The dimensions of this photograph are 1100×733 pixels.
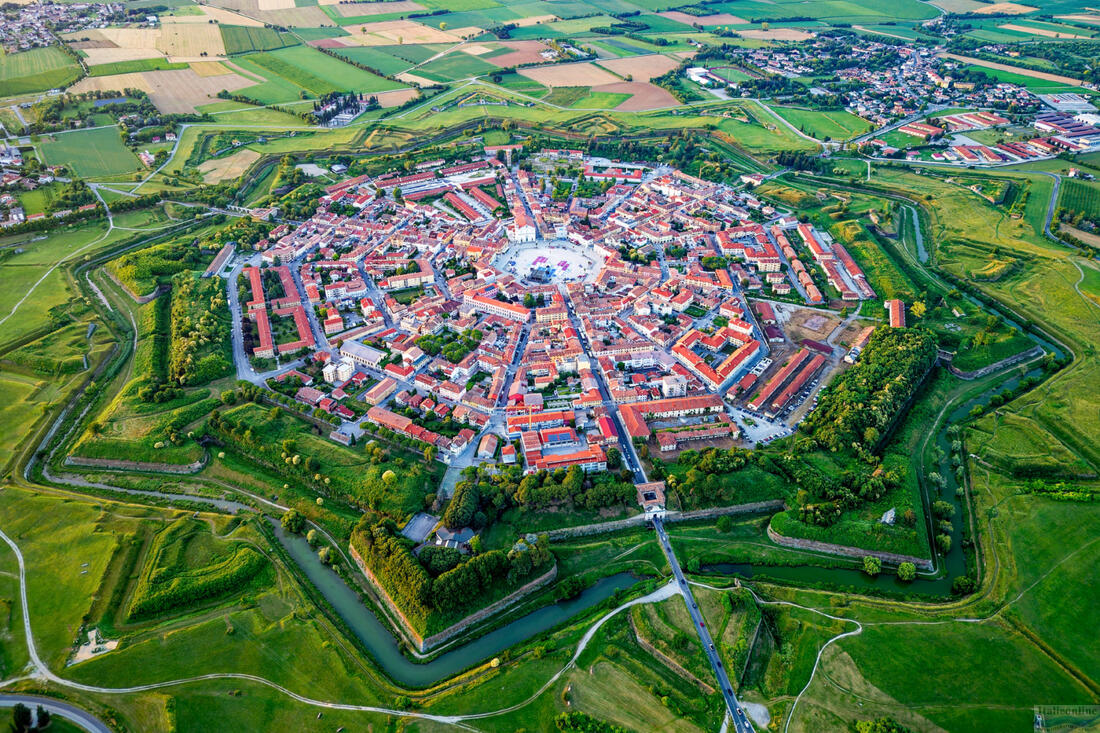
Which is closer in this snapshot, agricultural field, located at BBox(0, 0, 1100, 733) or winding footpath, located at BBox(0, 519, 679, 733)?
winding footpath, located at BBox(0, 519, 679, 733)

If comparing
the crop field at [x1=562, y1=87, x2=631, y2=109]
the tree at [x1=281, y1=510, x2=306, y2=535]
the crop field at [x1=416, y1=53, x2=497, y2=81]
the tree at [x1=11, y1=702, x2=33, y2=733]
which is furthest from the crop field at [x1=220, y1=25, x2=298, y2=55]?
the tree at [x1=11, y1=702, x2=33, y2=733]

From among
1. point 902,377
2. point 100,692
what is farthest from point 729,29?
point 100,692

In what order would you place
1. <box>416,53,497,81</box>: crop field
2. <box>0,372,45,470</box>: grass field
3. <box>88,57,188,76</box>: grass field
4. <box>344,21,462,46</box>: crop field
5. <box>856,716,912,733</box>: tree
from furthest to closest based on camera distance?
<box>344,21,462,46</box>: crop field < <box>416,53,497,81</box>: crop field < <box>88,57,188,76</box>: grass field < <box>0,372,45,470</box>: grass field < <box>856,716,912,733</box>: tree

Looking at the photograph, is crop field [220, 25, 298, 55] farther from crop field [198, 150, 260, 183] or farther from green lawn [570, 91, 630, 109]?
green lawn [570, 91, 630, 109]

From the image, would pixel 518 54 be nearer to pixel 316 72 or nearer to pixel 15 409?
pixel 316 72

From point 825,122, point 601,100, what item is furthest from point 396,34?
point 825,122
